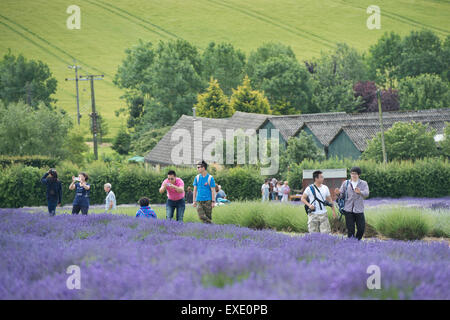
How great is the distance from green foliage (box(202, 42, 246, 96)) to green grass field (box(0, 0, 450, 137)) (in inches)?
1741

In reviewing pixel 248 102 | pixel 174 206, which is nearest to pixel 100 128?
pixel 248 102

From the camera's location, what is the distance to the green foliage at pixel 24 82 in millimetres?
112812

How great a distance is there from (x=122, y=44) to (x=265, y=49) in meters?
67.2

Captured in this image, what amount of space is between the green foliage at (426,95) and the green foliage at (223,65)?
3114 cm

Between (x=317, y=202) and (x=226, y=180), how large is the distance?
26927 millimetres

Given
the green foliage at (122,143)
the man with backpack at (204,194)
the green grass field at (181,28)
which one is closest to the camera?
the man with backpack at (204,194)

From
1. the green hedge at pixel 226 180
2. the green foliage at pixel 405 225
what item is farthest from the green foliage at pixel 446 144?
the green foliage at pixel 405 225

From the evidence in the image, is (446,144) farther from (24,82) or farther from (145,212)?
(24,82)

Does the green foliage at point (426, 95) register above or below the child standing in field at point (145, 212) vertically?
above

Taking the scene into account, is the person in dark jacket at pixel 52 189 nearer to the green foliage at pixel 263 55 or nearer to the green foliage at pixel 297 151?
the green foliage at pixel 297 151

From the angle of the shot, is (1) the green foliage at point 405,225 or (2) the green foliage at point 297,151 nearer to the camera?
(1) the green foliage at point 405,225

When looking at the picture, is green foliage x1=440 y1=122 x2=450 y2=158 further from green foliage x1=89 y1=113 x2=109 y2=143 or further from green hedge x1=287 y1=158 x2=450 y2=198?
green foliage x1=89 y1=113 x2=109 y2=143

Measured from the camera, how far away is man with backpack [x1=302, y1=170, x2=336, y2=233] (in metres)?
12.0

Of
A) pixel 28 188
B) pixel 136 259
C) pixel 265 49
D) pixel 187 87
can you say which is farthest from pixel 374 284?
pixel 265 49
